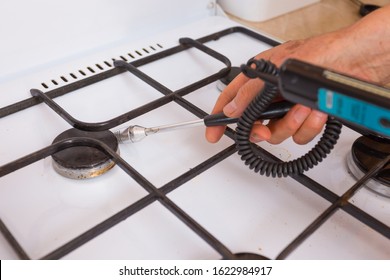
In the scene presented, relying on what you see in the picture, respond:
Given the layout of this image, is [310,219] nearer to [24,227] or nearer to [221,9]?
[24,227]

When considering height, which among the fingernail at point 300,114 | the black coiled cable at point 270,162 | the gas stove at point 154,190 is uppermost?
the fingernail at point 300,114

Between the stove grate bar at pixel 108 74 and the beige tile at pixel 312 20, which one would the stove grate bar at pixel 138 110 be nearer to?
the stove grate bar at pixel 108 74

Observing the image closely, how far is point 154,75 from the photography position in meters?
0.66

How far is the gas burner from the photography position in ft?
1.53

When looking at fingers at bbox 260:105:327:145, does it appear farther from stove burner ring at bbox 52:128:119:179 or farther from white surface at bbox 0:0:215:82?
white surface at bbox 0:0:215:82

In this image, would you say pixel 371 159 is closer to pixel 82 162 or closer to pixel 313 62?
pixel 313 62

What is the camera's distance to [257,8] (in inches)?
33.0

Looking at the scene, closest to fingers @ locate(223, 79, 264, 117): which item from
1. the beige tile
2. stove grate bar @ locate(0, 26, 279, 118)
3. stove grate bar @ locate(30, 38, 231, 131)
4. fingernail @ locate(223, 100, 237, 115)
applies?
fingernail @ locate(223, 100, 237, 115)

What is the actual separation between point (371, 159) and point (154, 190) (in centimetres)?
26

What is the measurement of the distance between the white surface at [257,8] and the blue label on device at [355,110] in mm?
557

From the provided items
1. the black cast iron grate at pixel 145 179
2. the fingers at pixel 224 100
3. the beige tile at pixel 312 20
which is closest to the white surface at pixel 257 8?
the beige tile at pixel 312 20

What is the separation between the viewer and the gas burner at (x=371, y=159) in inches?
18.3

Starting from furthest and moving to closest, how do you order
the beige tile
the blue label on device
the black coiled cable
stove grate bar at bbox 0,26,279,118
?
the beige tile < stove grate bar at bbox 0,26,279,118 < the black coiled cable < the blue label on device
